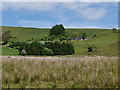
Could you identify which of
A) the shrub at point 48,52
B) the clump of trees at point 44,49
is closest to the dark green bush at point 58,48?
the clump of trees at point 44,49

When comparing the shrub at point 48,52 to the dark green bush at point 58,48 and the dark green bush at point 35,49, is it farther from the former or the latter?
the dark green bush at point 58,48

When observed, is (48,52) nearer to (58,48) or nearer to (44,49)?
(44,49)

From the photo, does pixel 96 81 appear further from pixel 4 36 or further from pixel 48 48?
pixel 4 36

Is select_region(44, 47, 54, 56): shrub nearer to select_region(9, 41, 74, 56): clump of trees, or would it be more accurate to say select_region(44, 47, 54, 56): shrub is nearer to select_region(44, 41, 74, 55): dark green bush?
select_region(9, 41, 74, 56): clump of trees

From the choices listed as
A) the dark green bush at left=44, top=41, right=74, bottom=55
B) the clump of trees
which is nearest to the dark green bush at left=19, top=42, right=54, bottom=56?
the clump of trees

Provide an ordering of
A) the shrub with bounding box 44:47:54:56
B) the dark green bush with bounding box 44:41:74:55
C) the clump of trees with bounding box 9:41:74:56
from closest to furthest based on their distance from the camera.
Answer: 1. the clump of trees with bounding box 9:41:74:56
2. the shrub with bounding box 44:47:54:56
3. the dark green bush with bounding box 44:41:74:55

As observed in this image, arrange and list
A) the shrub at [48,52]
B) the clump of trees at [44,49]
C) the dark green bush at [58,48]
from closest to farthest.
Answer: the clump of trees at [44,49]
the shrub at [48,52]
the dark green bush at [58,48]

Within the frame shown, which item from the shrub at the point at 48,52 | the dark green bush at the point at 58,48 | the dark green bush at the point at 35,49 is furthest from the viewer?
the dark green bush at the point at 58,48

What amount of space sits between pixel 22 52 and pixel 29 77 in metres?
34.5

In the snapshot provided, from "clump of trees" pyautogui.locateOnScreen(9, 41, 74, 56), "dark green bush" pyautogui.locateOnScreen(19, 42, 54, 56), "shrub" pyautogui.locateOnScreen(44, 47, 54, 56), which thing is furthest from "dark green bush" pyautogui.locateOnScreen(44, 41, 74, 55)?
"dark green bush" pyautogui.locateOnScreen(19, 42, 54, 56)

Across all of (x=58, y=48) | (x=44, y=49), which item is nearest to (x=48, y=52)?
(x=44, y=49)


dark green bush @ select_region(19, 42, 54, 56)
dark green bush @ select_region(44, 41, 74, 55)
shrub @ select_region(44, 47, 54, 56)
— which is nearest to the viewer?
dark green bush @ select_region(19, 42, 54, 56)

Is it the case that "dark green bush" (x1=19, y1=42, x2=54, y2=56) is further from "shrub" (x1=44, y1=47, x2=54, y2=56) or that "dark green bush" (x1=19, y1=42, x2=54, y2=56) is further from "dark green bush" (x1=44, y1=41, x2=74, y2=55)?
"dark green bush" (x1=44, y1=41, x2=74, y2=55)

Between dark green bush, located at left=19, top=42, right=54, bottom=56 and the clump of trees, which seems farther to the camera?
the clump of trees
